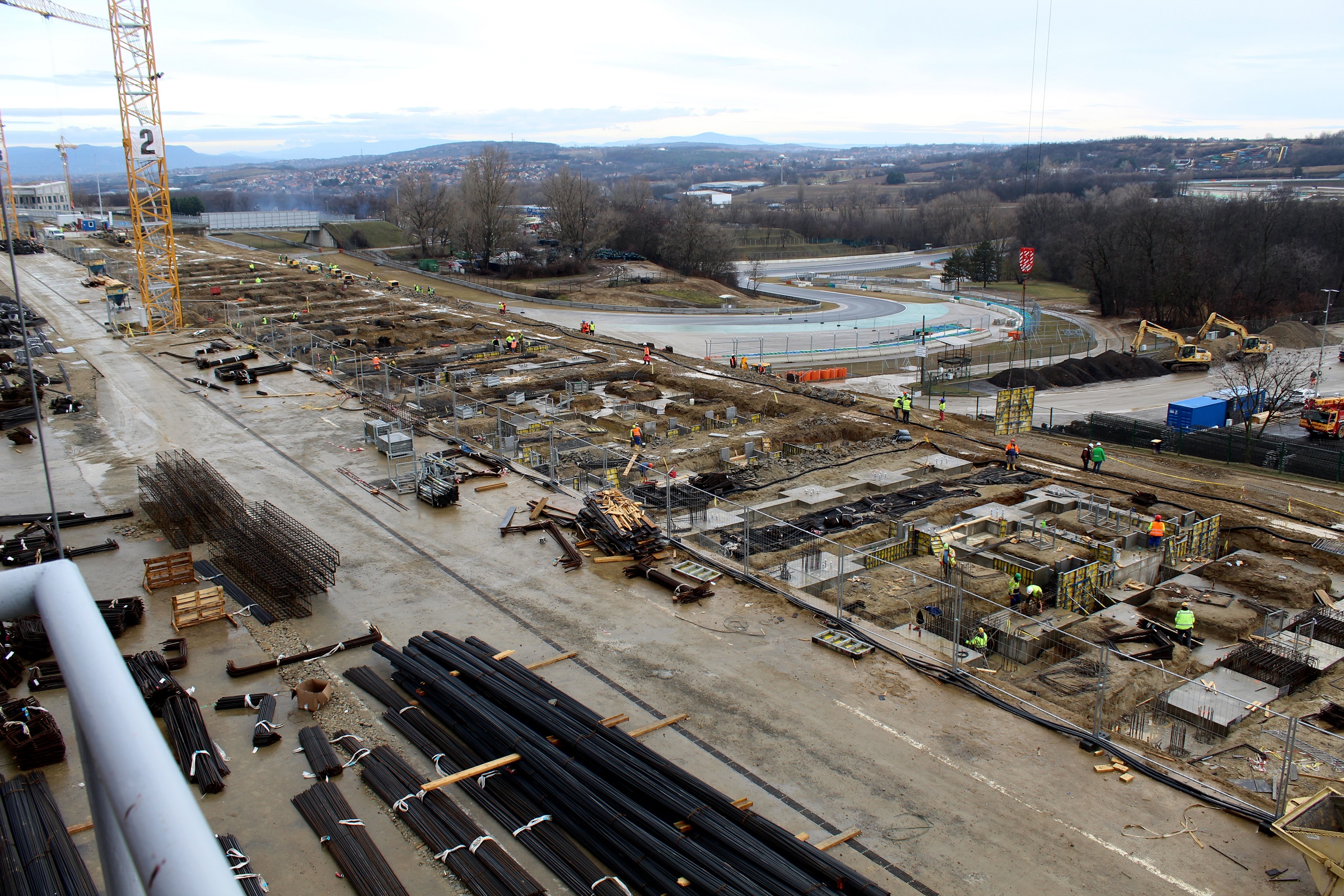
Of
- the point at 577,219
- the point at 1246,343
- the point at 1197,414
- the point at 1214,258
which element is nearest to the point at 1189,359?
the point at 1246,343

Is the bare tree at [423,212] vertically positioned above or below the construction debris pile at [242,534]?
above

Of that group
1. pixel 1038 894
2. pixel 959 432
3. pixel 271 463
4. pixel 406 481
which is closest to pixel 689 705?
pixel 1038 894

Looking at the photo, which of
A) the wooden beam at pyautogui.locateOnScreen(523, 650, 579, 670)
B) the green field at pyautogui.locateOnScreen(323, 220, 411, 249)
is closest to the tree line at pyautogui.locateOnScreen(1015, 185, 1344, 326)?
the wooden beam at pyautogui.locateOnScreen(523, 650, 579, 670)

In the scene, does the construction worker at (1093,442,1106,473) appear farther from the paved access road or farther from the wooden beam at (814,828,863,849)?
the paved access road

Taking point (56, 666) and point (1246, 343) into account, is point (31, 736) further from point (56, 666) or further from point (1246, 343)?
point (1246, 343)

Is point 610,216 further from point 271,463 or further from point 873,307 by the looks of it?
point 271,463

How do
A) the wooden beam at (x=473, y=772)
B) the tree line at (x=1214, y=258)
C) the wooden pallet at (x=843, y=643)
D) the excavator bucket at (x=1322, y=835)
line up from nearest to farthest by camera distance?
the excavator bucket at (x=1322, y=835) → the wooden beam at (x=473, y=772) → the wooden pallet at (x=843, y=643) → the tree line at (x=1214, y=258)

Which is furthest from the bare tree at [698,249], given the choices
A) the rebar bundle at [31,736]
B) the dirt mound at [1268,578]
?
the rebar bundle at [31,736]

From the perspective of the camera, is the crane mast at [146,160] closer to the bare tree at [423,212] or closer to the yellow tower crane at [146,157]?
the yellow tower crane at [146,157]
